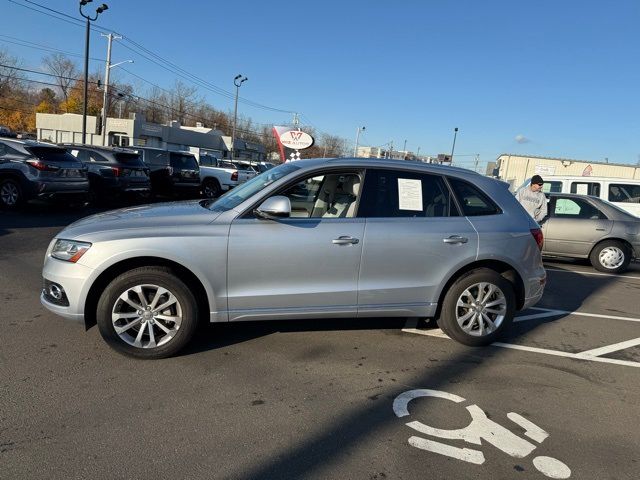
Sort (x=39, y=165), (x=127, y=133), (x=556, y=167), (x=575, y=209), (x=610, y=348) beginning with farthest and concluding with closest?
1. (x=127, y=133)
2. (x=556, y=167)
3. (x=39, y=165)
4. (x=575, y=209)
5. (x=610, y=348)

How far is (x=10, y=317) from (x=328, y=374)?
3.23m

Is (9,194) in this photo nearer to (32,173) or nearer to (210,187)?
(32,173)

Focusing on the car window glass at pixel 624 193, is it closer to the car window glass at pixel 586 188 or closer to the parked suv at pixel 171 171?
the car window glass at pixel 586 188

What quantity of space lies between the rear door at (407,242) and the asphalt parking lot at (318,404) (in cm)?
56

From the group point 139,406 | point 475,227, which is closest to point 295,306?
point 139,406

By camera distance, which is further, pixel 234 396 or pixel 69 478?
pixel 234 396

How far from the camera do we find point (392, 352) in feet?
14.3

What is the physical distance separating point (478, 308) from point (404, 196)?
1.32 m

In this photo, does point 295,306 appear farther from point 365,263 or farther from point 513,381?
point 513,381

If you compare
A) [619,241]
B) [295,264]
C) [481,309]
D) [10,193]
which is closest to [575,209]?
[619,241]

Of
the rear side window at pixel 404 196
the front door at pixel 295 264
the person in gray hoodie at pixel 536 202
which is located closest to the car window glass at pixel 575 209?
the person in gray hoodie at pixel 536 202

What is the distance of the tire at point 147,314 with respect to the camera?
12.1 feet

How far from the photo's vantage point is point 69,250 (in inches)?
146

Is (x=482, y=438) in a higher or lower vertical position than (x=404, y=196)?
lower
